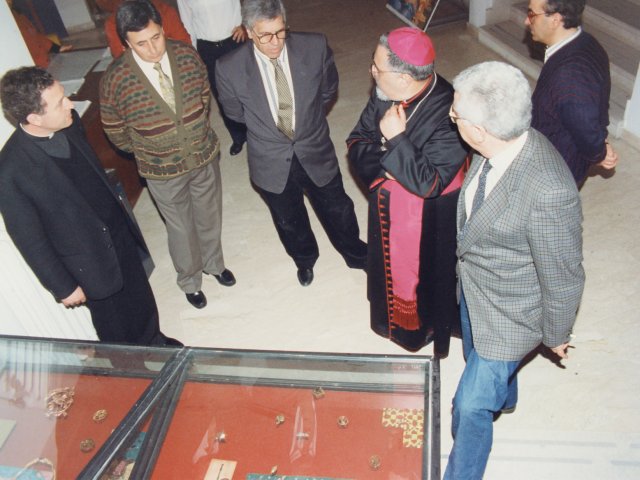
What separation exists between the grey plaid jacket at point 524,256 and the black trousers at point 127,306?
1.76m

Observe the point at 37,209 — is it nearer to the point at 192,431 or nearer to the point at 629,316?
the point at 192,431

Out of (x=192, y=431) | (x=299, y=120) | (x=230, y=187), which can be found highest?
(x=299, y=120)

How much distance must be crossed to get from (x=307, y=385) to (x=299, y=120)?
1.51 meters

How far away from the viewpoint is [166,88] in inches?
122

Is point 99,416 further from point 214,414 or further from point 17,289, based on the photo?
point 17,289

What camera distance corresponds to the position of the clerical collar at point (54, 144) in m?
2.55

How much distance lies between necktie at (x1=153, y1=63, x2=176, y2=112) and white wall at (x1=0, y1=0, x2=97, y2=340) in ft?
2.23

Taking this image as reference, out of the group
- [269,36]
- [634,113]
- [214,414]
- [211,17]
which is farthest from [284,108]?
[634,113]

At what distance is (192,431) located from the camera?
230cm

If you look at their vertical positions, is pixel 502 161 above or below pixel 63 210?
above

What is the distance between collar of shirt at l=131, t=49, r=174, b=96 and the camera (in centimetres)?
302

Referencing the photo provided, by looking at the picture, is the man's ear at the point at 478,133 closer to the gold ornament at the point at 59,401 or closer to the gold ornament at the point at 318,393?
the gold ornament at the point at 318,393

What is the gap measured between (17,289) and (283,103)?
167 cm

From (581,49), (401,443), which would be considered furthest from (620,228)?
(401,443)
